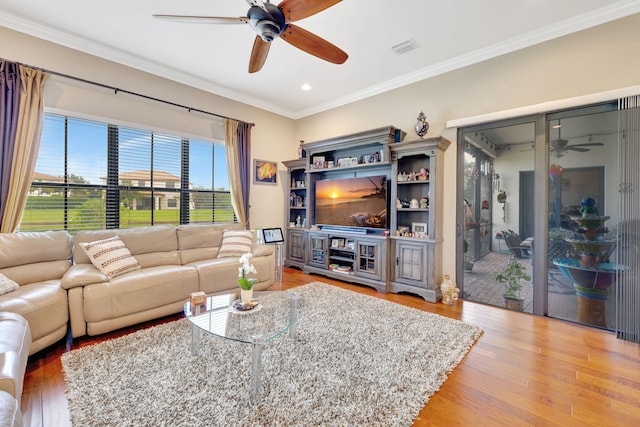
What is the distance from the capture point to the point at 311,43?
2.32 meters

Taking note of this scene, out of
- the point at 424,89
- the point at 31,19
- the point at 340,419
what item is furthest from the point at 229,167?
the point at 340,419

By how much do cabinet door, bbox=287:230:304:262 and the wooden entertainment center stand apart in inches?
0.7

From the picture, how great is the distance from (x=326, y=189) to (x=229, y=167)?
1656mm

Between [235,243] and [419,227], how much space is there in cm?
263

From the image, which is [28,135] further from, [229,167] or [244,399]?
[244,399]

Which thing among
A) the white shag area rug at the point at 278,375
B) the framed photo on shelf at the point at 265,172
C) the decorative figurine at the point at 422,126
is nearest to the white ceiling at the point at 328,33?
the decorative figurine at the point at 422,126

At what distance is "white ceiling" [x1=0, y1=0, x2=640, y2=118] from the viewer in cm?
260

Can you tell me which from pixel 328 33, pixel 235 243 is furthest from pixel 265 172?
pixel 328 33

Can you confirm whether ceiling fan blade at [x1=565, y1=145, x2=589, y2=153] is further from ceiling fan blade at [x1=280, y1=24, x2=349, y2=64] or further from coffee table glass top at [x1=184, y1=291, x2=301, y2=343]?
coffee table glass top at [x1=184, y1=291, x2=301, y2=343]

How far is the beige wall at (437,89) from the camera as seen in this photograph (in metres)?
2.70

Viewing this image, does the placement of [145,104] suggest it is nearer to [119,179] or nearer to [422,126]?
[119,179]

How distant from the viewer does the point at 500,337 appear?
8.34 ft

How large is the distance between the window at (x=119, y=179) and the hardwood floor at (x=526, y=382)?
64.0 inches

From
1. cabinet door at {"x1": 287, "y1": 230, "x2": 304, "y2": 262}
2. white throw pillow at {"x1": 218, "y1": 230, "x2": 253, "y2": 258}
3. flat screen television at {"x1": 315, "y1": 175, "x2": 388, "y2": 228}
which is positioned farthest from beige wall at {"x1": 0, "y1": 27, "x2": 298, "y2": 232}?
flat screen television at {"x1": 315, "y1": 175, "x2": 388, "y2": 228}
